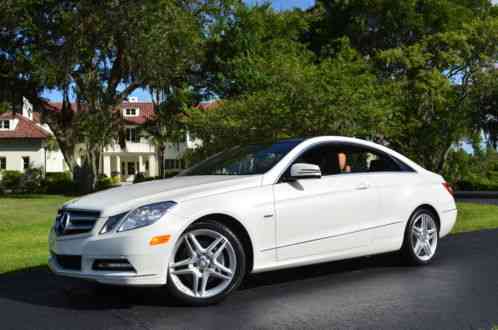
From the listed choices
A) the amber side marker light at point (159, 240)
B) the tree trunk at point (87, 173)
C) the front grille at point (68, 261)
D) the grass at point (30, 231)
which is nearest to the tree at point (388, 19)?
the tree trunk at point (87, 173)

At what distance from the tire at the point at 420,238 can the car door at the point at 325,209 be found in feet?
2.30

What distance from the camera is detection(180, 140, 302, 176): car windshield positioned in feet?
21.9

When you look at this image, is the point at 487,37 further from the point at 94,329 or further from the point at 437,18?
the point at 94,329

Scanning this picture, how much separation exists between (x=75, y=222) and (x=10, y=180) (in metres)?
47.8

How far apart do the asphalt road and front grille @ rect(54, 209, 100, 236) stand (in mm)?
705

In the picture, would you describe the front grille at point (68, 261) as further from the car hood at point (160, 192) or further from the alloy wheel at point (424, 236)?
the alloy wheel at point (424, 236)

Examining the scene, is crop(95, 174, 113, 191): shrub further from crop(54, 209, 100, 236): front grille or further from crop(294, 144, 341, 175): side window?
crop(54, 209, 100, 236): front grille

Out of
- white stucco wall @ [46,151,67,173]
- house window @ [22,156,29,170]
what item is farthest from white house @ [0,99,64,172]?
white stucco wall @ [46,151,67,173]

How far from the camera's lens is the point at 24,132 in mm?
61562

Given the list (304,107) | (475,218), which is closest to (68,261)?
(475,218)

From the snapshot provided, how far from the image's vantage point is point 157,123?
138 feet

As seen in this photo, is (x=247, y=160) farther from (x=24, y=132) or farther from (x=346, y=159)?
(x=24, y=132)

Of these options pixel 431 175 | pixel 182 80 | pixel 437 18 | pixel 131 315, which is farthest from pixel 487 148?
pixel 131 315

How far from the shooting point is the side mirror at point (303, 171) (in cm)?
638
